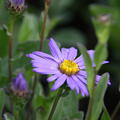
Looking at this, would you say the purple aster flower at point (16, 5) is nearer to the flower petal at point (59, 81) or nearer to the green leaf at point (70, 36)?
the flower petal at point (59, 81)

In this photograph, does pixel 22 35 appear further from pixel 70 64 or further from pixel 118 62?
pixel 118 62

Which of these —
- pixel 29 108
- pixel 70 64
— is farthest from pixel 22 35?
pixel 70 64

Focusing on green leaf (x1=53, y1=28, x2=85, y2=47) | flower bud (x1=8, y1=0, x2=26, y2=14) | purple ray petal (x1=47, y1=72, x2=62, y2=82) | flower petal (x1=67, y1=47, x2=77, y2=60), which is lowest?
purple ray petal (x1=47, y1=72, x2=62, y2=82)

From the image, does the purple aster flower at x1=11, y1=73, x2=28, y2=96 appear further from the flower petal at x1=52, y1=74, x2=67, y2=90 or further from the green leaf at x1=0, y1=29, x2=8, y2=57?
the green leaf at x1=0, y1=29, x2=8, y2=57

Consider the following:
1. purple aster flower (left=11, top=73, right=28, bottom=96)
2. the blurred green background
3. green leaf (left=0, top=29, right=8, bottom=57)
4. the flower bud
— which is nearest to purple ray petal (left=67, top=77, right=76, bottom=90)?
purple aster flower (left=11, top=73, right=28, bottom=96)

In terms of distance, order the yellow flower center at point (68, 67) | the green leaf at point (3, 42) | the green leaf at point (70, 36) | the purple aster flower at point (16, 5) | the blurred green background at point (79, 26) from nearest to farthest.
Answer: the yellow flower center at point (68, 67) < the purple aster flower at point (16, 5) < the green leaf at point (3, 42) < the blurred green background at point (79, 26) < the green leaf at point (70, 36)

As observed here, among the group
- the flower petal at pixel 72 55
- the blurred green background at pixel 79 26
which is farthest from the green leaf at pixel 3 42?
the flower petal at pixel 72 55

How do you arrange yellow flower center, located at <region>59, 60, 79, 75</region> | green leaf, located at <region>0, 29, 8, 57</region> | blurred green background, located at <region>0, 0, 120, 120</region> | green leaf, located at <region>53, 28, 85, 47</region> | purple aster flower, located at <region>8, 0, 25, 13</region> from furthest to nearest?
green leaf, located at <region>53, 28, 85, 47</region>, blurred green background, located at <region>0, 0, 120, 120</region>, green leaf, located at <region>0, 29, 8, 57</region>, purple aster flower, located at <region>8, 0, 25, 13</region>, yellow flower center, located at <region>59, 60, 79, 75</region>

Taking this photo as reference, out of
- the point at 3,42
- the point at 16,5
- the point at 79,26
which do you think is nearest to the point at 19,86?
the point at 16,5
